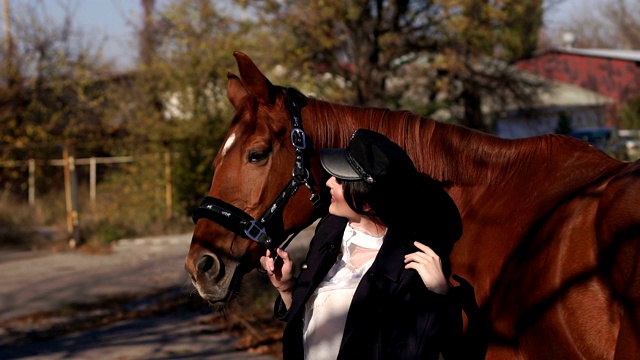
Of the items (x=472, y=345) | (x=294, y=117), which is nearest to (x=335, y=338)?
(x=472, y=345)

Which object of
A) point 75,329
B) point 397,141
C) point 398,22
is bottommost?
point 75,329

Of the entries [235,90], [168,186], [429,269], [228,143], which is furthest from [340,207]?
[168,186]

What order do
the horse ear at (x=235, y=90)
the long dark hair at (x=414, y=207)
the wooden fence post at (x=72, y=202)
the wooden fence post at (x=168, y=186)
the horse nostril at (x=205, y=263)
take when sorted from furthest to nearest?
the wooden fence post at (x=168, y=186), the wooden fence post at (x=72, y=202), the horse ear at (x=235, y=90), the horse nostril at (x=205, y=263), the long dark hair at (x=414, y=207)

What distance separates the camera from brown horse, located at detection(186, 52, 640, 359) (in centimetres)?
236

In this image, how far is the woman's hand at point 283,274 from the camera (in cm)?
304

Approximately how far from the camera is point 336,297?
9.16ft

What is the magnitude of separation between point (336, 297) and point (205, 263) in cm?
78

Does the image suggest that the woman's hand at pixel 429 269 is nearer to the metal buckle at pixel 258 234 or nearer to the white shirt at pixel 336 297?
the white shirt at pixel 336 297

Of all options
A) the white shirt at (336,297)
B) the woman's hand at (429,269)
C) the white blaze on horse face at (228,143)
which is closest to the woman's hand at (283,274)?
the white shirt at (336,297)

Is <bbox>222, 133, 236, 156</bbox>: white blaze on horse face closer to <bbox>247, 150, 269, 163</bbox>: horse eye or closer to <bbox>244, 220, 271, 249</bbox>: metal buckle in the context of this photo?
<bbox>247, 150, 269, 163</bbox>: horse eye

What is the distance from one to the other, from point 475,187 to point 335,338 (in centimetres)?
100

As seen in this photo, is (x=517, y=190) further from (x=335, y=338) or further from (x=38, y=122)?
(x=38, y=122)

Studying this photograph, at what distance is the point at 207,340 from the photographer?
7402 millimetres

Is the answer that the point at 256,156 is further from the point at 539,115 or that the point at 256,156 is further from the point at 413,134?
the point at 539,115
